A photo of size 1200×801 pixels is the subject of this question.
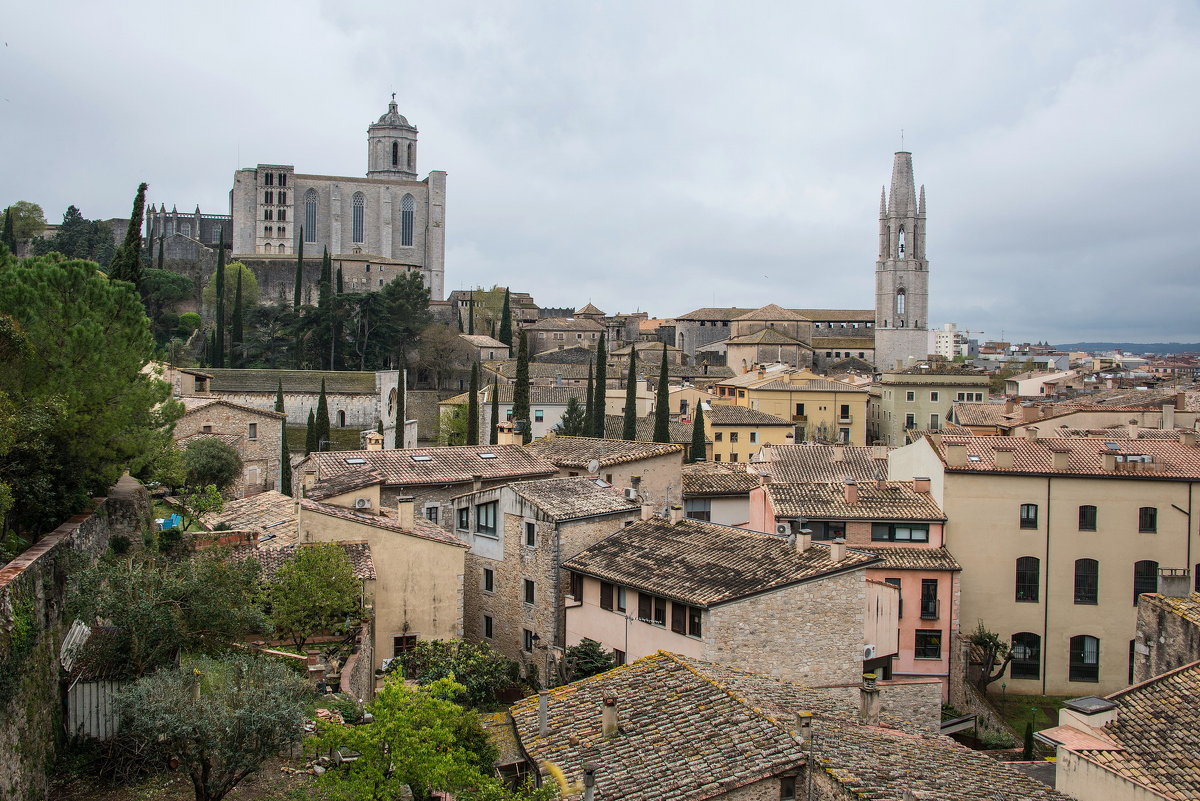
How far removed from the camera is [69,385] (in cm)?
1725

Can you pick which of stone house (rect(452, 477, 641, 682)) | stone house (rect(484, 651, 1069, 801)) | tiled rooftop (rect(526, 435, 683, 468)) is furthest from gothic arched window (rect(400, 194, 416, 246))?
stone house (rect(484, 651, 1069, 801))

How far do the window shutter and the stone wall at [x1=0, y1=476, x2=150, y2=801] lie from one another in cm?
1031

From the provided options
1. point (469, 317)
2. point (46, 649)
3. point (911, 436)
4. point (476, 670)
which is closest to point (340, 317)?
point (469, 317)

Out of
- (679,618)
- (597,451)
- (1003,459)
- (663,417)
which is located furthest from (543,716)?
(663,417)

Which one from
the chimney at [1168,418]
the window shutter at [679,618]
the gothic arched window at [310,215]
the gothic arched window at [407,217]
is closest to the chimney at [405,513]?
the window shutter at [679,618]

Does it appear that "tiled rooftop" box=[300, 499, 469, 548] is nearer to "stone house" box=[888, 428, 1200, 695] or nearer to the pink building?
the pink building

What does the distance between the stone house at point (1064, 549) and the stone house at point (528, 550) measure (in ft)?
31.9

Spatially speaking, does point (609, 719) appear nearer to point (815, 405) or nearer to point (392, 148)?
point (815, 405)

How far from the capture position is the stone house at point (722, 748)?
12383 mm

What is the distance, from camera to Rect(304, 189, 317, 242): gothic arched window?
105438 mm

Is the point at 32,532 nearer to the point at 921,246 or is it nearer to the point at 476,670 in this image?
the point at 476,670

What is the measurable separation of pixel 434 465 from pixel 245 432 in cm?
1705

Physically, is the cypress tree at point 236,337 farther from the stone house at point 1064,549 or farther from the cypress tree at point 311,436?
the stone house at point 1064,549

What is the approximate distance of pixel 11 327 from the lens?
16.5 meters
